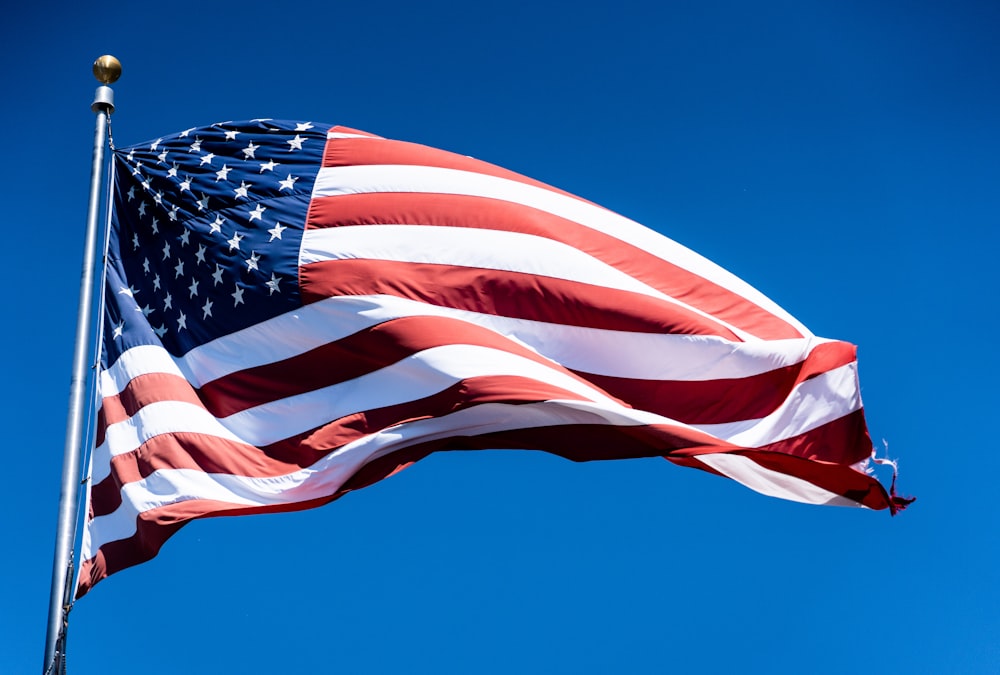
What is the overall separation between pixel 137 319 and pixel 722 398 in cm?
541

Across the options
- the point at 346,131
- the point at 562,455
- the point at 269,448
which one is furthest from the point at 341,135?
the point at 562,455

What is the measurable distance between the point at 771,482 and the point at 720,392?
3.24 feet

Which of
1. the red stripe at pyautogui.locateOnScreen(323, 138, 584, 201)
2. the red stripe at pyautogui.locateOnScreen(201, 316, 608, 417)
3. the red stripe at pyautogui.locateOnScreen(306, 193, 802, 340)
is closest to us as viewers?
the red stripe at pyautogui.locateOnScreen(201, 316, 608, 417)

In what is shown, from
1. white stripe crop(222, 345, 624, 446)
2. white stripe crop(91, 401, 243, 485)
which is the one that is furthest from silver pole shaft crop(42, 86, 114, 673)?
white stripe crop(222, 345, 624, 446)

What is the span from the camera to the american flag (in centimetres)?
985

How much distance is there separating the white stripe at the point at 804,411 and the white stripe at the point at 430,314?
45cm

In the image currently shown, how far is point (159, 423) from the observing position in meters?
10.1

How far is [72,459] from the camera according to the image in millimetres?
9406

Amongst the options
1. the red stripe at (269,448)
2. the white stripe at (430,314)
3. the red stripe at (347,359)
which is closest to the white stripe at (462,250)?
the white stripe at (430,314)

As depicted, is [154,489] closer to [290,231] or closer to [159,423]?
[159,423]

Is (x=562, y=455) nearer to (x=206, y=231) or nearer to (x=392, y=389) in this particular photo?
(x=392, y=389)

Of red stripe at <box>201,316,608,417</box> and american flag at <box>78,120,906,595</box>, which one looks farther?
red stripe at <box>201,316,608,417</box>

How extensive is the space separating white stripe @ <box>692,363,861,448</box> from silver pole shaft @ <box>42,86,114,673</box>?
5353mm

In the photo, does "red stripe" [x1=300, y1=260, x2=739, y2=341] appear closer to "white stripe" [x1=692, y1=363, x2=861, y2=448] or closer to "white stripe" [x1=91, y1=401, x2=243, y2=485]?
"white stripe" [x1=692, y1=363, x2=861, y2=448]
